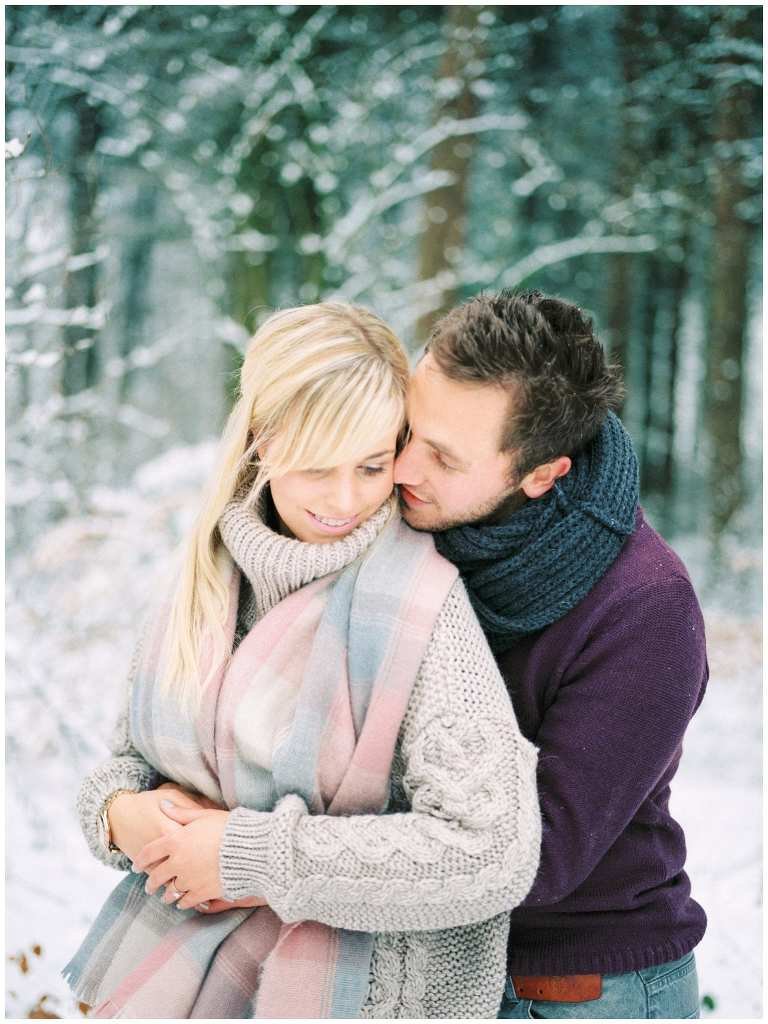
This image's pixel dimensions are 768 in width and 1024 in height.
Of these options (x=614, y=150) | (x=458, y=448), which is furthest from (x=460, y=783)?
(x=614, y=150)

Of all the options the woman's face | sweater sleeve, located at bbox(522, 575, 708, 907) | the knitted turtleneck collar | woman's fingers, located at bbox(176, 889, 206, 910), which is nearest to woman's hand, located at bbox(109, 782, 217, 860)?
woman's fingers, located at bbox(176, 889, 206, 910)

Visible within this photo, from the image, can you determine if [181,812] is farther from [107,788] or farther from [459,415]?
[459,415]

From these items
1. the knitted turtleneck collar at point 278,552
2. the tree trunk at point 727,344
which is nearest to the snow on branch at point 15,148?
the knitted turtleneck collar at point 278,552

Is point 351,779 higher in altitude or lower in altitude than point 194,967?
higher

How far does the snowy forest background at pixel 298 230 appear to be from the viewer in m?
4.37

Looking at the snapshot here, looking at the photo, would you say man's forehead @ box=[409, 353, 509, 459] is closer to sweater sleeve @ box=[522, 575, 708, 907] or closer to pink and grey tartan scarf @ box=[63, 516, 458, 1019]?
pink and grey tartan scarf @ box=[63, 516, 458, 1019]

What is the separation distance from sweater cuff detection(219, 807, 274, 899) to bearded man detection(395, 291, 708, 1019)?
0.51 metres

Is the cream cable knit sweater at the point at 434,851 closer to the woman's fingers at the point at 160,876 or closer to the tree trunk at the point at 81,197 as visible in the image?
the woman's fingers at the point at 160,876

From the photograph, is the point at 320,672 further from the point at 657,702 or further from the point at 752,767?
the point at 752,767

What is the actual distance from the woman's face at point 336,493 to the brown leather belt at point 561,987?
0.98 meters

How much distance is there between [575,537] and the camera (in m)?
1.81

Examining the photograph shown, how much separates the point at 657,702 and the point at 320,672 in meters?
0.63

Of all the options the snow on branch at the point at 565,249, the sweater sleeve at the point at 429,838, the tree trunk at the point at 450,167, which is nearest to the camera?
the sweater sleeve at the point at 429,838

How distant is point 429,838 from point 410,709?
23 centimetres
